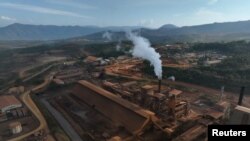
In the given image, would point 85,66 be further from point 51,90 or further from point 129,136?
point 129,136

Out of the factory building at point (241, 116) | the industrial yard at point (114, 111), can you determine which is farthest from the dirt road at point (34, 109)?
the factory building at point (241, 116)

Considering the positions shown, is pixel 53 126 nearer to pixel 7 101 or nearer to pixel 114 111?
pixel 114 111

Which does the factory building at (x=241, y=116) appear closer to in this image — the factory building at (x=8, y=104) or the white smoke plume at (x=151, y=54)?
the white smoke plume at (x=151, y=54)

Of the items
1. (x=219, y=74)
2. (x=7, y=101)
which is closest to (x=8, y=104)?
(x=7, y=101)

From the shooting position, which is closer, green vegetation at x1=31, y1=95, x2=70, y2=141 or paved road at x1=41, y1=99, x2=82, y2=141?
green vegetation at x1=31, y1=95, x2=70, y2=141

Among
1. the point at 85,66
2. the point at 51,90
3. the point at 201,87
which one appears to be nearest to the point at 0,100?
the point at 51,90

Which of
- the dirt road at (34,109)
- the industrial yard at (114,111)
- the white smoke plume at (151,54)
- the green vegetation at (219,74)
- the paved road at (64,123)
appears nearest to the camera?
the industrial yard at (114,111)

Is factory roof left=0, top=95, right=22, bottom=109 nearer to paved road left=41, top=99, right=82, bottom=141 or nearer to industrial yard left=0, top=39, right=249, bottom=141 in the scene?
industrial yard left=0, top=39, right=249, bottom=141

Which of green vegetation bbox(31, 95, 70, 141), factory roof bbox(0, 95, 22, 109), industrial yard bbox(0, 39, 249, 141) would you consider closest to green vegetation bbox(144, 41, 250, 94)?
industrial yard bbox(0, 39, 249, 141)
